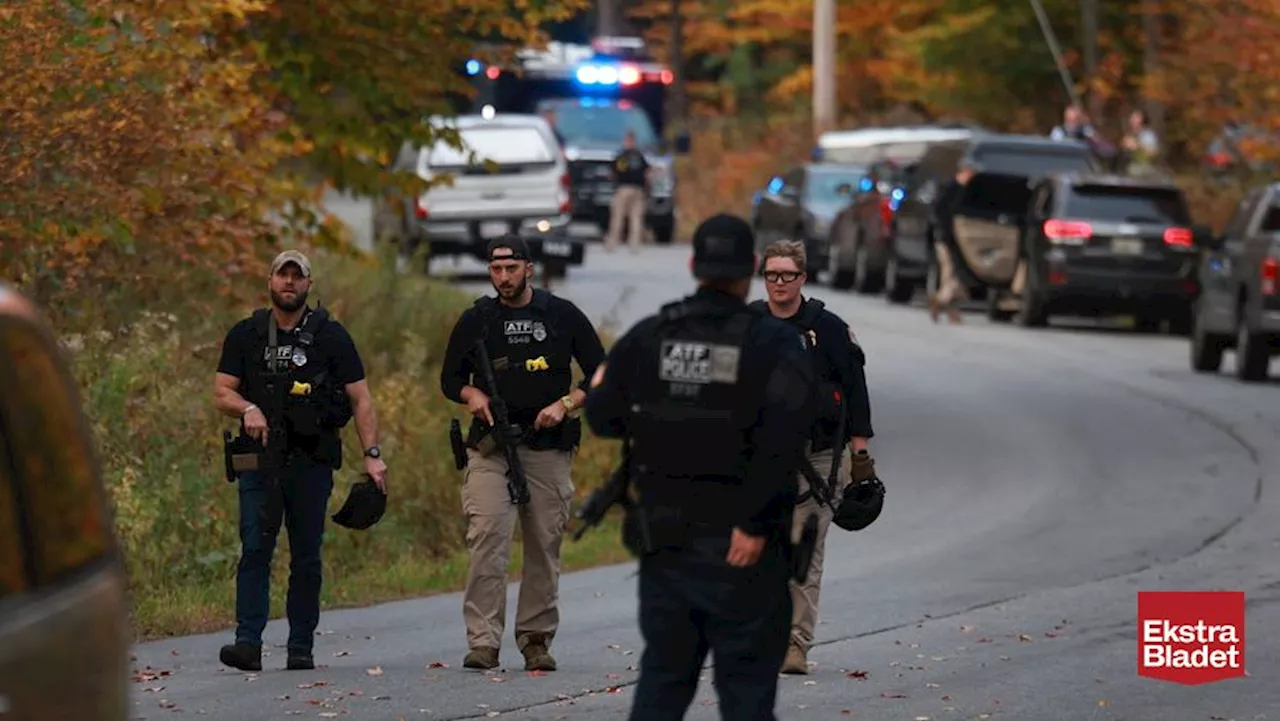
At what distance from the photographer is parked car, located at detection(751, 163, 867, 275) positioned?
38250 millimetres

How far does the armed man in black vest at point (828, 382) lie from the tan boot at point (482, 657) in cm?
123

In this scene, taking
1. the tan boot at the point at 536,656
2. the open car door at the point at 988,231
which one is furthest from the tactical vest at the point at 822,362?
the open car door at the point at 988,231

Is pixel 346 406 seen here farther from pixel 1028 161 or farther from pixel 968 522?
pixel 1028 161

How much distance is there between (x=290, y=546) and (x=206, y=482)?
4894mm

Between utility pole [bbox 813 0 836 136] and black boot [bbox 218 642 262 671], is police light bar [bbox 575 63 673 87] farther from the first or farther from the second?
black boot [bbox 218 642 262 671]

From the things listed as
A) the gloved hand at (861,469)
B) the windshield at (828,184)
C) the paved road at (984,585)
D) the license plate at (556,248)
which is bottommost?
the paved road at (984,585)

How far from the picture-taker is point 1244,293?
2623 centimetres

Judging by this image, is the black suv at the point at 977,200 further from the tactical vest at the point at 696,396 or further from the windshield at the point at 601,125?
the tactical vest at the point at 696,396

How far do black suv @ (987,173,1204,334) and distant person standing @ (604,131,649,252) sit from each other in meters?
11.8

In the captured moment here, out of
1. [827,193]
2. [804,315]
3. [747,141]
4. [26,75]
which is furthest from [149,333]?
[747,141]

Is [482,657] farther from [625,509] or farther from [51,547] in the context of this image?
[51,547]

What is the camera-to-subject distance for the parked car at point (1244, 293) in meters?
Result: 25.5

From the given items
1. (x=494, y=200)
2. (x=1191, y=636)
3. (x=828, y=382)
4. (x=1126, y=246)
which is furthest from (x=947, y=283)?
(x=828, y=382)

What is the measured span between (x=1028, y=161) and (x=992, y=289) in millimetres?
1912
